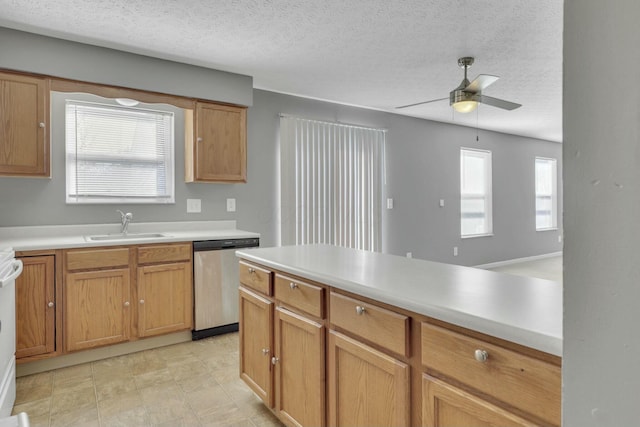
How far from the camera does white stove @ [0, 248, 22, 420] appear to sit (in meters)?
1.94

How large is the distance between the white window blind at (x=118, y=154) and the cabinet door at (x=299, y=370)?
234 cm

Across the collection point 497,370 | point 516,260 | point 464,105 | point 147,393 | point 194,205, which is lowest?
point 147,393

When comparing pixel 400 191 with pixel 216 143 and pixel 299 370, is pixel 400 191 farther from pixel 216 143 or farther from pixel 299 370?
pixel 299 370

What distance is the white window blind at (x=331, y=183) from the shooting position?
4.34 metres

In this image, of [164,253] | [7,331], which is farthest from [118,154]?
[7,331]

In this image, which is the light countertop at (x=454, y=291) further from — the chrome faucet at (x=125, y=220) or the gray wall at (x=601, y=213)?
the chrome faucet at (x=125, y=220)

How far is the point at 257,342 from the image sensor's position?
2.05 metres

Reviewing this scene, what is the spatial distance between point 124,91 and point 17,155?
2.96ft

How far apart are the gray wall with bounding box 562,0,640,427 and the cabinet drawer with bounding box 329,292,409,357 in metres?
0.72

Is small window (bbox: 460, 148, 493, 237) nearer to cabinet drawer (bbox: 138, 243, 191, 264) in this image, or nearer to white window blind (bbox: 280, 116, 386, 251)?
white window blind (bbox: 280, 116, 386, 251)

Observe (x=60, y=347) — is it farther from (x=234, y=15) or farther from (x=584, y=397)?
(x=584, y=397)

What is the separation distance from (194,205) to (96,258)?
1.12 metres

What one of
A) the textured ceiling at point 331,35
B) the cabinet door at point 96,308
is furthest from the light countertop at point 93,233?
the textured ceiling at point 331,35

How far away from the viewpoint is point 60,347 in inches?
106
